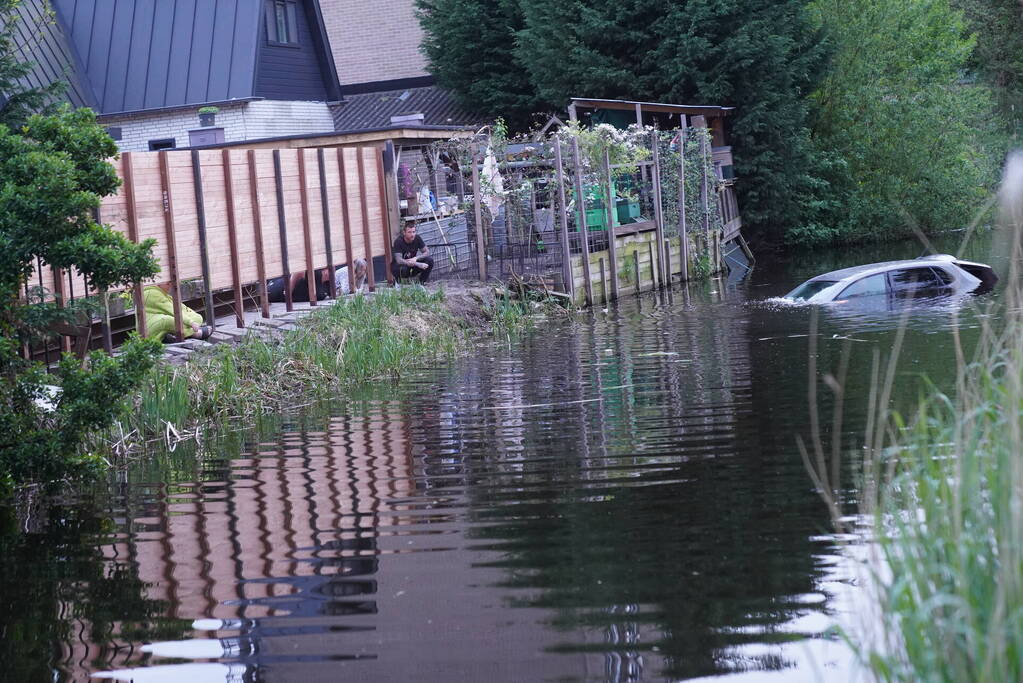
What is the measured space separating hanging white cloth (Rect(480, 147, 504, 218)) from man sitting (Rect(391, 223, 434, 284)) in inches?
81.5

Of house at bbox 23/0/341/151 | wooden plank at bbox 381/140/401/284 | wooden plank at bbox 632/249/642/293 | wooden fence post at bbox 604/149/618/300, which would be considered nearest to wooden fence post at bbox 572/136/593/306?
wooden fence post at bbox 604/149/618/300

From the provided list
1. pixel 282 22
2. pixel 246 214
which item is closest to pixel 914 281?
pixel 246 214

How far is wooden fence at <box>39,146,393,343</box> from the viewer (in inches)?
594

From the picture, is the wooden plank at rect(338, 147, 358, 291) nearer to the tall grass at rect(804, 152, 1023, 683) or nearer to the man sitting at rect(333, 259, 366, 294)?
the man sitting at rect(333, 259, 366, 294)

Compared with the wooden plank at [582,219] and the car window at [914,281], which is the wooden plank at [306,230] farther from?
the car window at [914,281]

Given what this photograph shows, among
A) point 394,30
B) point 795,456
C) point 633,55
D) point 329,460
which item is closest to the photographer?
point 795,456

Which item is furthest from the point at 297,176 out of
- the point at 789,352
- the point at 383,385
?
the point at 789,352

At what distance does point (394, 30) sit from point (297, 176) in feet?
102

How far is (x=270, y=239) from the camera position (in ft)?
61.1

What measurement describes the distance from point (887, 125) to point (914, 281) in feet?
73.8

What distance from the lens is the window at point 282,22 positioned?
33.2m

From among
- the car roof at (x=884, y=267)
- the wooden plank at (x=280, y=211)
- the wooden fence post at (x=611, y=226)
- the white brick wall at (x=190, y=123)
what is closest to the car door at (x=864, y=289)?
the car roof at (x=884, y=267)

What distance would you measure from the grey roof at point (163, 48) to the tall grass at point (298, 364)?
14695 mm

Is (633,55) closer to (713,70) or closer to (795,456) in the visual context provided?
(713,70)
